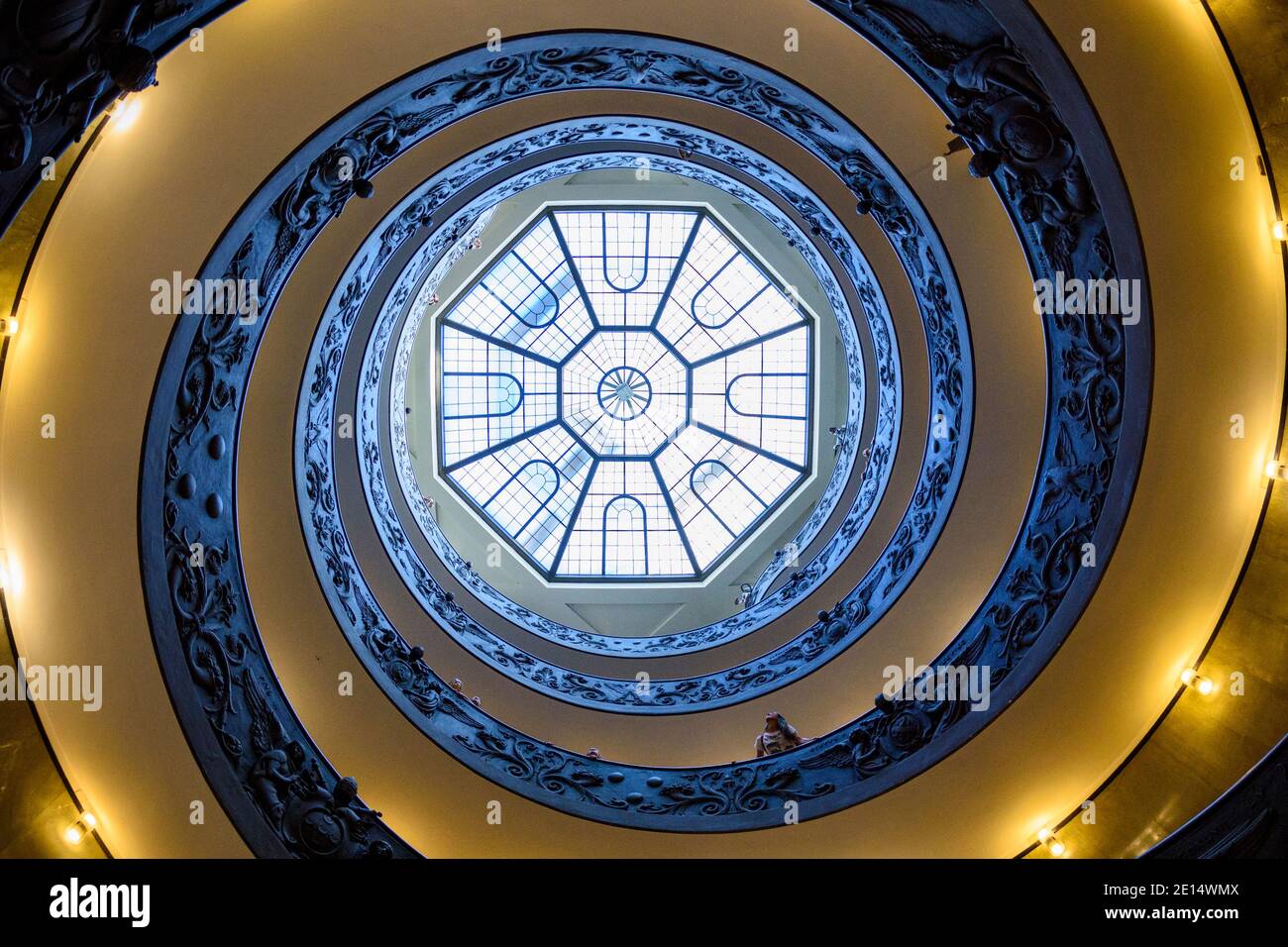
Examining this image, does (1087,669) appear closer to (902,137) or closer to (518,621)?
(902,137)

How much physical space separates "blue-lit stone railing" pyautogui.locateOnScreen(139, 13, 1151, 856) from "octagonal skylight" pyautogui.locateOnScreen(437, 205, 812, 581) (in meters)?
8.63

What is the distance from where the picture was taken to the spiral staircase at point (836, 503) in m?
5.93

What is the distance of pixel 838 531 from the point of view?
13914 mm

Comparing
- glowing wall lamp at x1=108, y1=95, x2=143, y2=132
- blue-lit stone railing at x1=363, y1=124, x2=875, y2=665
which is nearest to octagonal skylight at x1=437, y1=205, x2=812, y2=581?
blue-lit stone railing at x1=363, y1=124, x2=875, y2=665

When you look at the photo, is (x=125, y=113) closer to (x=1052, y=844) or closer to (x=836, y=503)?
(x=1052, y=844)

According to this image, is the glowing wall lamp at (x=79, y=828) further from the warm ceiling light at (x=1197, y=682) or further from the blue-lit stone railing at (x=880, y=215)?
the warm ceiling light at (x=1197, y=682)

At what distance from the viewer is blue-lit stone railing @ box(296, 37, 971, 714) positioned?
9.07 metres

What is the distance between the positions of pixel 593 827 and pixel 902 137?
8.38 meters

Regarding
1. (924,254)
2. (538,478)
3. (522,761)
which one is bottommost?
(522,761)

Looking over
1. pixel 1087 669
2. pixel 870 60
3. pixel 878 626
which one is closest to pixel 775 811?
pixel 878 626

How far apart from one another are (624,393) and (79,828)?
13.7m

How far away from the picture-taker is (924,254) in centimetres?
958

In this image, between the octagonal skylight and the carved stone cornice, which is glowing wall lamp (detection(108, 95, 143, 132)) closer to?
the carved stone cornice

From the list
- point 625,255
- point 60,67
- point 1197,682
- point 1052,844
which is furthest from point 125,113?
point 625,255
